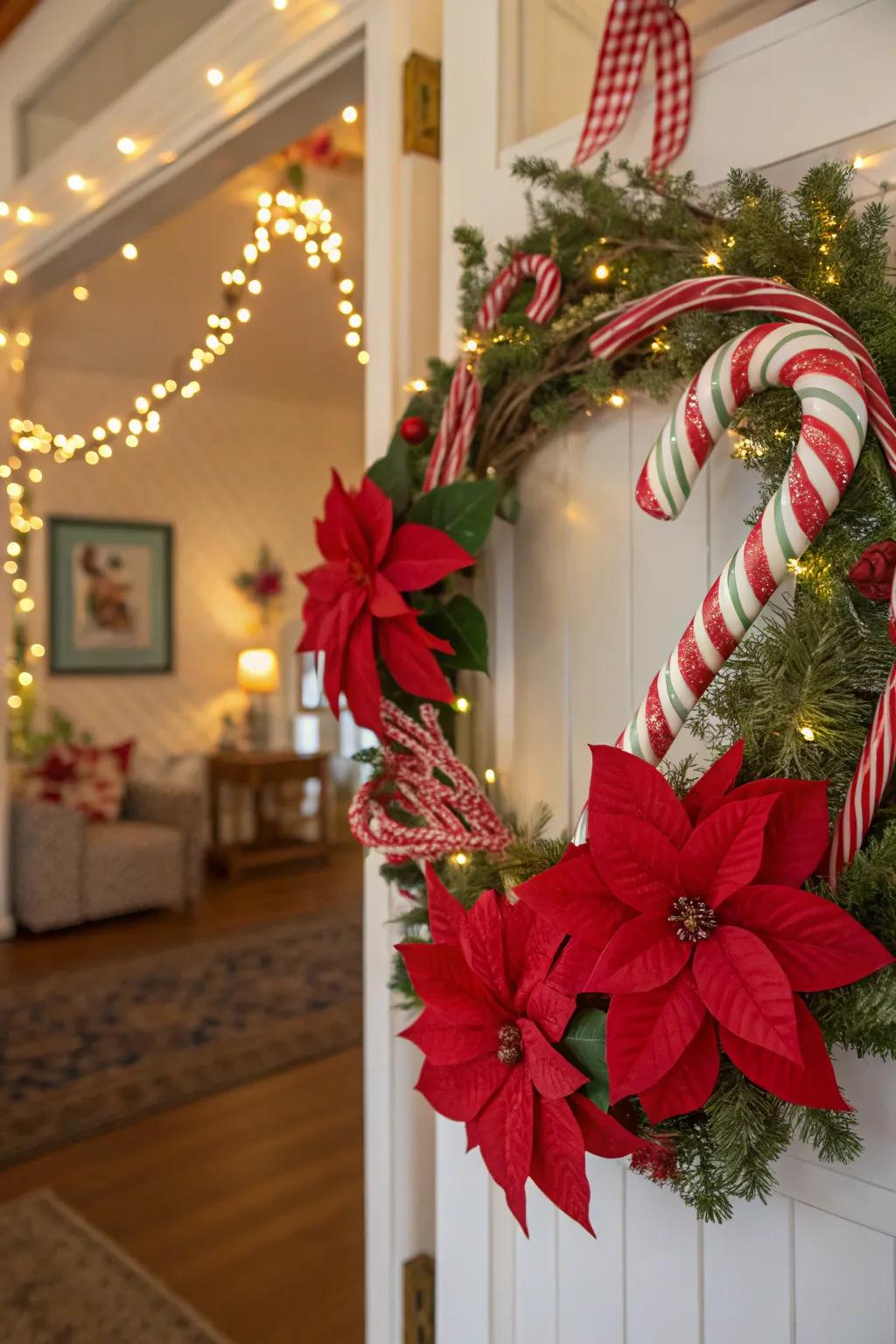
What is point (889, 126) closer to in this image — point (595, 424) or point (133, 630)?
point (595, 424)

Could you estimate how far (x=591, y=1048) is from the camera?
0.85m

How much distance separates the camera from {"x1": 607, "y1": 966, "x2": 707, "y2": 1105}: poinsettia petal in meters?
0.75

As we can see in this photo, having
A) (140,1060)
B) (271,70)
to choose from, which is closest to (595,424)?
(271,70)

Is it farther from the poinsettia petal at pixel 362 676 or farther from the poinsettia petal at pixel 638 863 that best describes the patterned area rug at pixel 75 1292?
the poinsettia petal at pixel 638 863

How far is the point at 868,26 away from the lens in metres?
1.00

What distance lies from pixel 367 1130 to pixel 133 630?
4.79 meters

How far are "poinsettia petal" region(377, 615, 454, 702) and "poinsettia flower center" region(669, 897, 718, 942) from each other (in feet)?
1.50

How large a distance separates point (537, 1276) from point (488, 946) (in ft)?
2.12

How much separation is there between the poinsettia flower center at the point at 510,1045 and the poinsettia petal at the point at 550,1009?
0.02 m

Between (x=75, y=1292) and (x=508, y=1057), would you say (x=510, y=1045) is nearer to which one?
(x=508, y=1057)

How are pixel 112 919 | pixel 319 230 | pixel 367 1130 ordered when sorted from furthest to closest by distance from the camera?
1. pixel 112 919
2. pixel 319 230
3. pixel 367 1130

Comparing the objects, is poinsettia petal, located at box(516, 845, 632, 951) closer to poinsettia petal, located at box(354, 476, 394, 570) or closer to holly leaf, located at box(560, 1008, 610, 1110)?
holly leaf, located at box(560, 1008, 610, 1110)

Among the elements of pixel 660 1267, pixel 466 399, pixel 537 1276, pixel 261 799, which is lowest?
pixel 261 799

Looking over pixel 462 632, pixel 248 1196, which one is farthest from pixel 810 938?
pixel 248 1196
